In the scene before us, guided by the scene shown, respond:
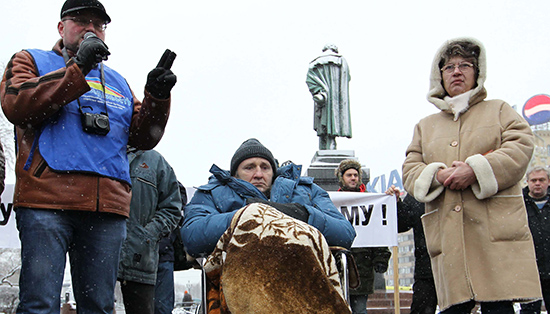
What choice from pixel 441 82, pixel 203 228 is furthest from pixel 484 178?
pixel 203 228

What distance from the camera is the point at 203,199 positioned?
11.3ft

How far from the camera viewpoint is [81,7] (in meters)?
2.95

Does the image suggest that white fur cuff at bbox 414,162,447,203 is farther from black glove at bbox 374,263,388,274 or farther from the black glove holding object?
black glove at bbox 374,263,388,274

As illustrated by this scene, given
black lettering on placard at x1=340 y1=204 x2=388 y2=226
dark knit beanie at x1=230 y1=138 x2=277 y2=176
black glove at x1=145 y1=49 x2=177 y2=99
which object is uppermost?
black glove at x1=145 y1=49 x2=177 y2=99

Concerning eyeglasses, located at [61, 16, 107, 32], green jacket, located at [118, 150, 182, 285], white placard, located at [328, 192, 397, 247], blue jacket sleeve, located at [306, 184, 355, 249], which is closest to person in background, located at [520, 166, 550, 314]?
white placard, located at [328, 192, 397, 247]

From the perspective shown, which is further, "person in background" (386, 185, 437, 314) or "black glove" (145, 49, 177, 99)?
"person in background" (386, 185, 437, 314)

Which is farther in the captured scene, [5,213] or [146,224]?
[5,213]

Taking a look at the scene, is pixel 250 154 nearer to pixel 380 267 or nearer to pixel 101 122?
pixel 101 122

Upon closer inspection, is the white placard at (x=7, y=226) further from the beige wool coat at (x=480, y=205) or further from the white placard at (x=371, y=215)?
the beige wool coat at (x=480, y=205)

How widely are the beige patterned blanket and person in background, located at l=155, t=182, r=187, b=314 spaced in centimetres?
263

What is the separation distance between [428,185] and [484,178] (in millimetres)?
347

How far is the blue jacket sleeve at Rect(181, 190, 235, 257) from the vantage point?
3100mm

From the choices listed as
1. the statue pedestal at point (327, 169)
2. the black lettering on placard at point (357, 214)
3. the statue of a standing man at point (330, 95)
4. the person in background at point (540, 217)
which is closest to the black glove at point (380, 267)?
the black lettering on placard at point (357, 214)

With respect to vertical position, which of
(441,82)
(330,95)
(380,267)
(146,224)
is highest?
(330,95)
